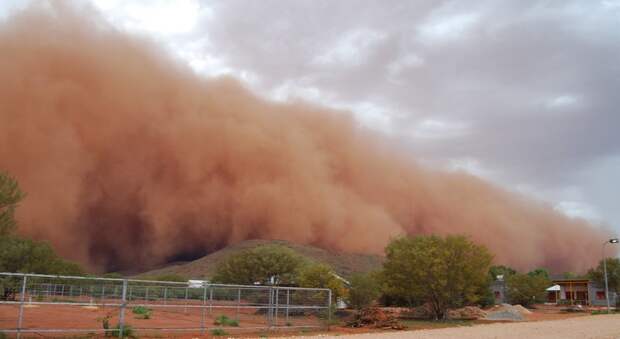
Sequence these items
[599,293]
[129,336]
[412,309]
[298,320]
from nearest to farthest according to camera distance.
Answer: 1. [129,336]
2. [298,320]
3. [412,309]
4. [599,293]

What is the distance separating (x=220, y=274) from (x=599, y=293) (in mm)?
45345

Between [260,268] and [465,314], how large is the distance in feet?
51.7

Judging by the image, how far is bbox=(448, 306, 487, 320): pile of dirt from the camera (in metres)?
33.3

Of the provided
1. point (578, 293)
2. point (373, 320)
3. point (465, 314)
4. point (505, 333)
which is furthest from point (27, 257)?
point (578, 293)

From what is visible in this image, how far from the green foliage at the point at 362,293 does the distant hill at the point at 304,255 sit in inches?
1034

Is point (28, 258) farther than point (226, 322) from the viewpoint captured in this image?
Yes

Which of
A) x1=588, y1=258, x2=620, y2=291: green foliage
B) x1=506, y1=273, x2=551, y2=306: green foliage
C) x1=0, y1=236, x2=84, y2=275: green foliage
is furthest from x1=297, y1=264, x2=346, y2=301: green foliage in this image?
x1=588, y1=258, x2=620, y2=291: green foliage

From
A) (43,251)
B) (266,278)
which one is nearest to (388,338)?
(266,278)

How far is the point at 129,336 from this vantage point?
14.7 metres

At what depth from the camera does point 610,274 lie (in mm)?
52156

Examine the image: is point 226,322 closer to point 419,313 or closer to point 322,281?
point 322,281

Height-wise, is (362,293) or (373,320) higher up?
(362,293)

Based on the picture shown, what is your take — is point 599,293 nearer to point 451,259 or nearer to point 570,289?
point 570,289

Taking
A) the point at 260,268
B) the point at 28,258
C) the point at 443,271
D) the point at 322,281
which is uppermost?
the point at 28,258
